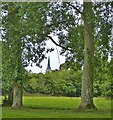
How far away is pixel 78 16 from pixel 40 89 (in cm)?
125

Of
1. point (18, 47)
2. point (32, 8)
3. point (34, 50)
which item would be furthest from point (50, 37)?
point (32, 8)

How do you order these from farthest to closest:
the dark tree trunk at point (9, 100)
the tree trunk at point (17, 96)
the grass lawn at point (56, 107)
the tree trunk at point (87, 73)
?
1. the dark tree trunk at point (9, 100)
2. the tree trunk at point (17, 96)
3. the tree trunk at point (87, 73)
4. the grass lawn at point (56, 107)

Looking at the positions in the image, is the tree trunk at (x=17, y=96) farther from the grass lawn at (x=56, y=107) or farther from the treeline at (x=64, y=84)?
the grass lawn at (x=56, y=107)

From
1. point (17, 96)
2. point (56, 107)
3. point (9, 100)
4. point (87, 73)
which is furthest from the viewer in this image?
point (9, 100)

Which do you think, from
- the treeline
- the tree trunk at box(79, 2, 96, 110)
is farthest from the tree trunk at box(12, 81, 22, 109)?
the tree trunk at box(79, 2, 96, 110)

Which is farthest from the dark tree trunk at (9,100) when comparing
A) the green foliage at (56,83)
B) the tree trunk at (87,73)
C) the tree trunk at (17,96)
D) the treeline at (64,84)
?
the tree trunk at (87,73)

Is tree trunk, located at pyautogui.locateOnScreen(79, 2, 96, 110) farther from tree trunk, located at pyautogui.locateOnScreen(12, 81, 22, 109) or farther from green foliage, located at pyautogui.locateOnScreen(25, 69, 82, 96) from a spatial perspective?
tree trunk, located at pyautogui.locateOnScreen(12, 81, 22, 109)

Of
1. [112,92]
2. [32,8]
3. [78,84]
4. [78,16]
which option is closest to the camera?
[32,8]

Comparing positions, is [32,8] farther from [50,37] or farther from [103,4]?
[50,37]

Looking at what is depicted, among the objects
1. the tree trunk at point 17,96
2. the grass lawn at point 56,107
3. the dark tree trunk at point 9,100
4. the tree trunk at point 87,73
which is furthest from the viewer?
the dark tree trunk at point 9,100

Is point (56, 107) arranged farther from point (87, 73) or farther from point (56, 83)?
point (87, 73)

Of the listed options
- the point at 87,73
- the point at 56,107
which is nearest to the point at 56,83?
the point at 56,107

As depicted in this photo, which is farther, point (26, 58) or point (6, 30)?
point (26, 58)

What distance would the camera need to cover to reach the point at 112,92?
15.1 ft
